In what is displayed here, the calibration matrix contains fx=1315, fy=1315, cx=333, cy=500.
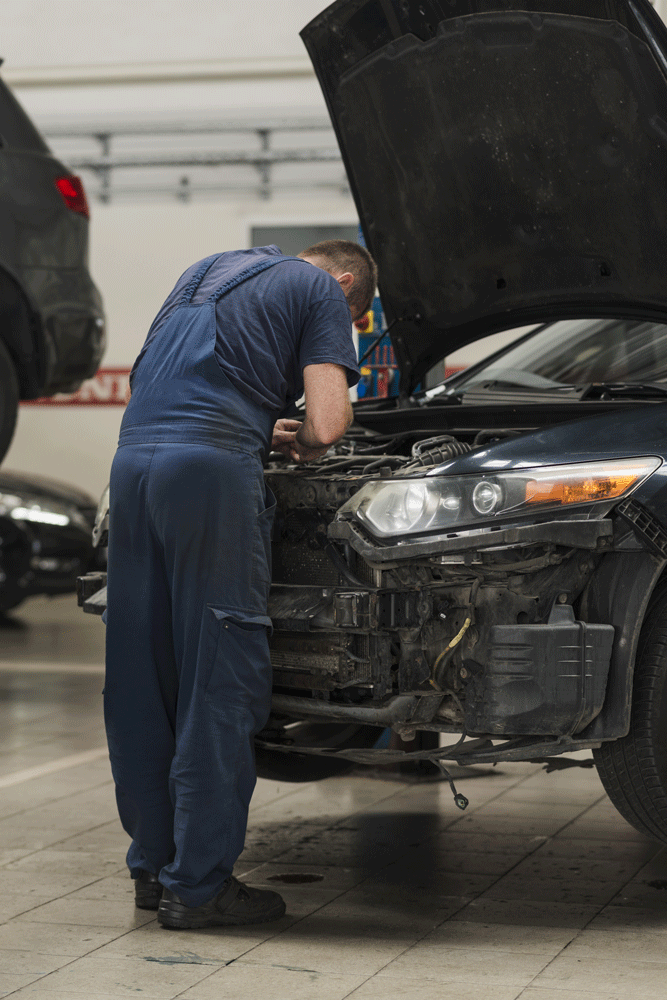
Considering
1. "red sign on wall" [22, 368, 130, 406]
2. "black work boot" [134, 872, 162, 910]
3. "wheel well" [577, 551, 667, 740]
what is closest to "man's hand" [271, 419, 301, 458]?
"wheel well" [577, 551, 667, 740]

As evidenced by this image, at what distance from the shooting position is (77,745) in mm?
5742

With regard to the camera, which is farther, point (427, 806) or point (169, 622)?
point (427, 806)

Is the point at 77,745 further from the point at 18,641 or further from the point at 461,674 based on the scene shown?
the point at 18,641

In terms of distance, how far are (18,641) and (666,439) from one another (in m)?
6.78

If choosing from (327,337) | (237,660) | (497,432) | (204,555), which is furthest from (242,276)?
(237,660)

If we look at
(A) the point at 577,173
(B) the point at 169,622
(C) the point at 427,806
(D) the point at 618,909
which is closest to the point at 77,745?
(C) the point at 427,806

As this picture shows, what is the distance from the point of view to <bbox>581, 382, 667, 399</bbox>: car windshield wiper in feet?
12.8

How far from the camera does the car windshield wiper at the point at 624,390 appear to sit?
12.8 feet

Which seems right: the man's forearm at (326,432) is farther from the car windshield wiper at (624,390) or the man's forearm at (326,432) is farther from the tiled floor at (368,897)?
the tiled floor at (368,897)

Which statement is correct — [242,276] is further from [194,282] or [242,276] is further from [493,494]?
[493,494]

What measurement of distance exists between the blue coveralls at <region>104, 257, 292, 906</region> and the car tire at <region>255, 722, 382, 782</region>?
0.65m

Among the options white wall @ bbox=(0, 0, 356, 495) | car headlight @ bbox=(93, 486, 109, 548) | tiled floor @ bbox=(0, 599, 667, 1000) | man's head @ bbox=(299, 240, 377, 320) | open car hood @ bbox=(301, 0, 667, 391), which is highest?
white wall @ bbox=(0, 0, 356, 495)

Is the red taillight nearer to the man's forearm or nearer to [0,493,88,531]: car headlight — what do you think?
[0,493,88,531]: car headlight

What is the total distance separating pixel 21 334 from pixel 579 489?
4574 mm
